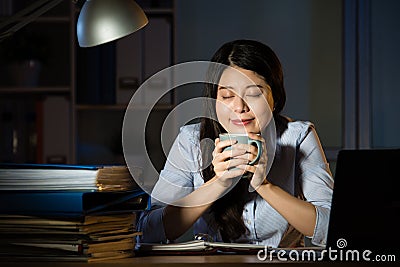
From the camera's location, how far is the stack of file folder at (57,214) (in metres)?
1.15

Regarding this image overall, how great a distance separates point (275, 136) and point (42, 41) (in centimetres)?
190

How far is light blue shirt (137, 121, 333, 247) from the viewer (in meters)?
1.83

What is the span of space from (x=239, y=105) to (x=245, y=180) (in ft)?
0.74

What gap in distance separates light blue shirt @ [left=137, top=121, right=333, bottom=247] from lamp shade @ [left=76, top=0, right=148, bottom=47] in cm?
54

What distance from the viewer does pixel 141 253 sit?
127cm

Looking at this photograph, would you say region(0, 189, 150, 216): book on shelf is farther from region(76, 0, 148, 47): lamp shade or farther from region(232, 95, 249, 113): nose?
region(232, 95, 249, 113): nose

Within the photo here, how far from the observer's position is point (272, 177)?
6.31 feet

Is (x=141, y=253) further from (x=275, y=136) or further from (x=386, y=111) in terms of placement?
(x=386, y=111)

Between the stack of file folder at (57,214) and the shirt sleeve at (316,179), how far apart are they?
0.59 m

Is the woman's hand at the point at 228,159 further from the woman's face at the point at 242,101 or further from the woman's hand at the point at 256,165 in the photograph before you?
the woman's face at the point at 242,101

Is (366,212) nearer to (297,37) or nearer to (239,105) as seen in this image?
(239,105)

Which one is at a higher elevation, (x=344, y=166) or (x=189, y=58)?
(x=189, y=58)

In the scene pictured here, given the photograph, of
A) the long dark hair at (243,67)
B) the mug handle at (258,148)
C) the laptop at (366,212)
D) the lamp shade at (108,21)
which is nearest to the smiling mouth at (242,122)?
the long dark hair at (243,67)

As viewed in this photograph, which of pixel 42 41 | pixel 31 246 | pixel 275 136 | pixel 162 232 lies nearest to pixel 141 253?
pixel 31 246
